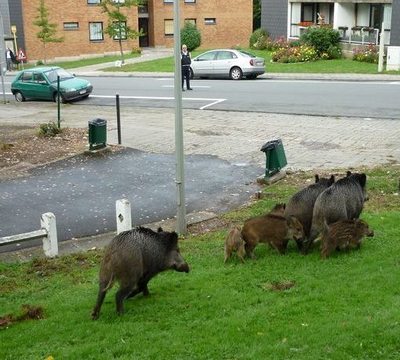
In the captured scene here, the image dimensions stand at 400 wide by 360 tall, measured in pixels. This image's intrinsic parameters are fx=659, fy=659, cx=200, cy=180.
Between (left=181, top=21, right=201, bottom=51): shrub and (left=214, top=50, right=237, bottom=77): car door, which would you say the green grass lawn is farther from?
(left=181, top=21, right=201, bottom=51): shrub

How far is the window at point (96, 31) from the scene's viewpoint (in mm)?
58844

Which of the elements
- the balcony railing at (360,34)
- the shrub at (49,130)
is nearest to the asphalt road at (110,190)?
the shrub at (49,130)

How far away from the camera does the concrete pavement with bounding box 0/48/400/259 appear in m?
17.0

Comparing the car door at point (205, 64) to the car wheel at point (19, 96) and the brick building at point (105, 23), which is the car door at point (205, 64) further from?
the brick building at point (105, 23)

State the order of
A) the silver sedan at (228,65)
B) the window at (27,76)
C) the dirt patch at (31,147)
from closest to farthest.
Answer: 1. the dirt patch at (31,147)
2. the window at (27,76)
3. the silver sedan at (228,65)

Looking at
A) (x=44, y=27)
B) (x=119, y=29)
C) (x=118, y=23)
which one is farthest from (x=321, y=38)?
(x=44, y=27)

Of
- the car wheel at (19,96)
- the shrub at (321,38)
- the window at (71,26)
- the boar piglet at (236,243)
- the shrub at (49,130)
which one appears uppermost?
the window at (71,26)

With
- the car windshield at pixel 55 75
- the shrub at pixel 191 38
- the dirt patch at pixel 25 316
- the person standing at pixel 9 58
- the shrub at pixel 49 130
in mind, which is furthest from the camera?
the shrub at pixel 191 38

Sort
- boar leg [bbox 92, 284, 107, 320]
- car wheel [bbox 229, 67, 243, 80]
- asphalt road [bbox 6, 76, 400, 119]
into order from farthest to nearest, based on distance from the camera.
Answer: car wheel [bbox 229, 67, 243, 80], asphalt road [bbox 6, 76, 400, 119], boar leg [bbox 92, 284, 107, 320]

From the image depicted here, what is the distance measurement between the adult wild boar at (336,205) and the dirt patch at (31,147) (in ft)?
30.4

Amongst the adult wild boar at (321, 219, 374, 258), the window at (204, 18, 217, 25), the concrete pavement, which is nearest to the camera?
the adult wild boar at (321, 219, 374, 258)

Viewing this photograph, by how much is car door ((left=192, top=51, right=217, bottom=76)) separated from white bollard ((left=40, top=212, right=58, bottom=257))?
26.7m

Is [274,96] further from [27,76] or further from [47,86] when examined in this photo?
[27,76]

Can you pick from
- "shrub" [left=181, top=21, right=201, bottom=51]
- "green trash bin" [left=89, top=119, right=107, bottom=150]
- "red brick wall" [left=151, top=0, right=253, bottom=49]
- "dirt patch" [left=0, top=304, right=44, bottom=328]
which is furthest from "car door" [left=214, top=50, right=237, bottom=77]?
"dirt patch" [left=0, top=304, right=44, bottom=328]
